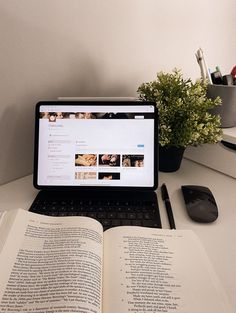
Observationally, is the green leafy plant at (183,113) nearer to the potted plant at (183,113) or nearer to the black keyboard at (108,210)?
the potted plant at (183,113)

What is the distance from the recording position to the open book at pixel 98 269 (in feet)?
1.14

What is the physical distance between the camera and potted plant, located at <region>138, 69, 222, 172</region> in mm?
649

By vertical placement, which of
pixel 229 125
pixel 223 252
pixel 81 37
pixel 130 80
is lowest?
pixel 223 252

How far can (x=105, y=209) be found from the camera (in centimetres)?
57

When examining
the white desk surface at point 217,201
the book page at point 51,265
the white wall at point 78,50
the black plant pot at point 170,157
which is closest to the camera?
the book page at point 51,265

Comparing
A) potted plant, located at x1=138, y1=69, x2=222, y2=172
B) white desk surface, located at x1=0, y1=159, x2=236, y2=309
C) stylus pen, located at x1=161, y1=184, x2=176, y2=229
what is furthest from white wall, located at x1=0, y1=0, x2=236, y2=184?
stylus pen, located at x1=161, y1=184, x2=176, y2=229

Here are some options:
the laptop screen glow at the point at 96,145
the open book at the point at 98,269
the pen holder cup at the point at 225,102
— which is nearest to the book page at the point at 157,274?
the open book at the point at 98,269

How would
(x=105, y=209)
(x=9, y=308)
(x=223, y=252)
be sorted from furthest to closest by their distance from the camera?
(x=105, y=209) → (x=223, y=252) → (x=9, y=308)

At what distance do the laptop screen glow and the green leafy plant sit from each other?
0.20 ft

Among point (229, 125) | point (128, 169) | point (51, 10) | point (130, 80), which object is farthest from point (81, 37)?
point (229, 125)

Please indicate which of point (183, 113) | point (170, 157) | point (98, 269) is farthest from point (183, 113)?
point (98, 269)

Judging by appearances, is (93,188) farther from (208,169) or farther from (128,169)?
(208,169)

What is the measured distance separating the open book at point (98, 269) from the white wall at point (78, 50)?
0.25 meters

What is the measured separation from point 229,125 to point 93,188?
1.46ft
